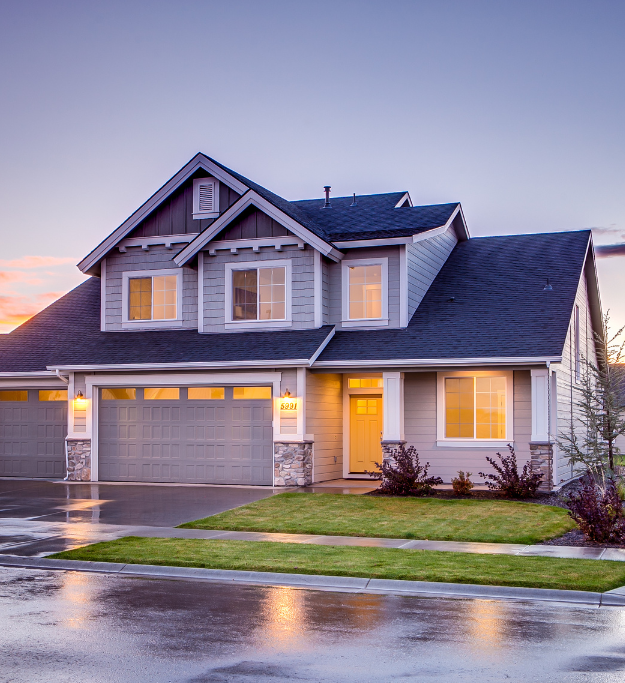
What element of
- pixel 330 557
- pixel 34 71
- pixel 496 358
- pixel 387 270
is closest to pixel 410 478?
pixel 496 358

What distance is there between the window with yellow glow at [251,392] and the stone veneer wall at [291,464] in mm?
1384

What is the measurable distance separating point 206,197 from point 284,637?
1808cm

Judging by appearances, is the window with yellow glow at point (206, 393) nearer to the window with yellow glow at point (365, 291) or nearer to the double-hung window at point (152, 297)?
the double-hung window at point (152, 297)

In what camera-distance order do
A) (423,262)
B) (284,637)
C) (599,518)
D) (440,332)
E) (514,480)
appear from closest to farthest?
1. (284,637)
2. (599,518)
3. (514,480)
4. (440,332)
5. (423,262)

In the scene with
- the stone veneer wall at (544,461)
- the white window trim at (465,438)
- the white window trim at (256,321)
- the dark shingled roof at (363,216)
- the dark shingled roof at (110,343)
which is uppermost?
the dark shingled roof at (363,216)

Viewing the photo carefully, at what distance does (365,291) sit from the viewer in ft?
74.4

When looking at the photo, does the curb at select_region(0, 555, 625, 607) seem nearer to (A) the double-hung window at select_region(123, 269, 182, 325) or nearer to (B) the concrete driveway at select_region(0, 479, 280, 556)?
(B) the concrete driveway at select_region(0, 479, 280, 556)

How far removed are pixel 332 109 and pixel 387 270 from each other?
4.86 m

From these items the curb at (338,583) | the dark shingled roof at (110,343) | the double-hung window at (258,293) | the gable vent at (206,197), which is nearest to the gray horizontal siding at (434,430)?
the dark shingled roof at (110,343)

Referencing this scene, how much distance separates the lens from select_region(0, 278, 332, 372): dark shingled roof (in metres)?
21.3

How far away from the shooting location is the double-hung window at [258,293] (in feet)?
74.1

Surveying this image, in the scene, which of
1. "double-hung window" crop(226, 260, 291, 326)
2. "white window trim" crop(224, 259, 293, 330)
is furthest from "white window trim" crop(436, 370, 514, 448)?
"double-hung window" crop(226, 260, 291, 326)

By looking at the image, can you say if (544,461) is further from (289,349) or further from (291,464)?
(289,349)

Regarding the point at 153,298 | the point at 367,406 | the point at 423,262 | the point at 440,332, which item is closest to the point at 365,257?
the point at 423,262
